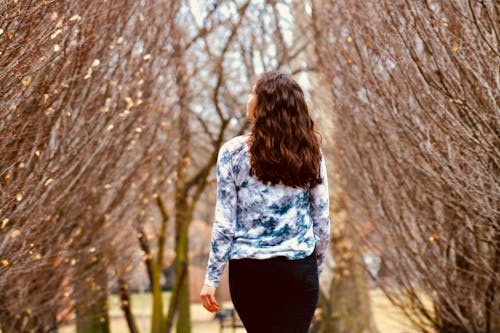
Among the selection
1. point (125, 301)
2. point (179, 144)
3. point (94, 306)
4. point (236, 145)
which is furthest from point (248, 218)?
point (125, 301)

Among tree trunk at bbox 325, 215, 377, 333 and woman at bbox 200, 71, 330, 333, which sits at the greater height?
woman at bbox 200, 71, 330, 333

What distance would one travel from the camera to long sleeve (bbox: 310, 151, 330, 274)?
12.5ft

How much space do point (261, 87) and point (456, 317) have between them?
12.7 ft

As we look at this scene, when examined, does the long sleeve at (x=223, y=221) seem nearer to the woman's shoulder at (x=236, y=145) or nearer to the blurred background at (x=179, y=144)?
the woman's shoulder at (x=236, y=145)

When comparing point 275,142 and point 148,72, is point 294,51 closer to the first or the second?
point 148,72

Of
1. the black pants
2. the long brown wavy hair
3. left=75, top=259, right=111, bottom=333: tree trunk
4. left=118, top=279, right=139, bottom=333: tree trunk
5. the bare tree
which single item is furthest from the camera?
left=118, top=279, right=139, bottom=333: tree trunk

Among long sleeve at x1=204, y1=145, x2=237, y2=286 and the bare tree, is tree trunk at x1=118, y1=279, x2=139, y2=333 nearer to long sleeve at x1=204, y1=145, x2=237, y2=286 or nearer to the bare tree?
the bare tree

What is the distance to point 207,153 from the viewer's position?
1572 centimetres

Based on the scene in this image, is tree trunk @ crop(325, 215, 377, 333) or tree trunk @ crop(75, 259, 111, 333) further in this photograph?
tree trunk @ crop(325, 215, 377, 333)

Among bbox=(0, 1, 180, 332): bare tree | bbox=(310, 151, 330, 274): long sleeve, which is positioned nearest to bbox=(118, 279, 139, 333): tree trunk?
bbox=(0, 1, 180, 332): bare tree

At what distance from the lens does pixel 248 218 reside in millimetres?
3680

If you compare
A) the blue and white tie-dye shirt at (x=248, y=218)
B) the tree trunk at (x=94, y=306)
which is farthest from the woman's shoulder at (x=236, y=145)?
the tree trunk at (x=94, y=306)

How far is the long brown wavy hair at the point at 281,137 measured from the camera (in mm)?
3635

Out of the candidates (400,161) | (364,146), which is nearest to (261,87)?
(400,161)
